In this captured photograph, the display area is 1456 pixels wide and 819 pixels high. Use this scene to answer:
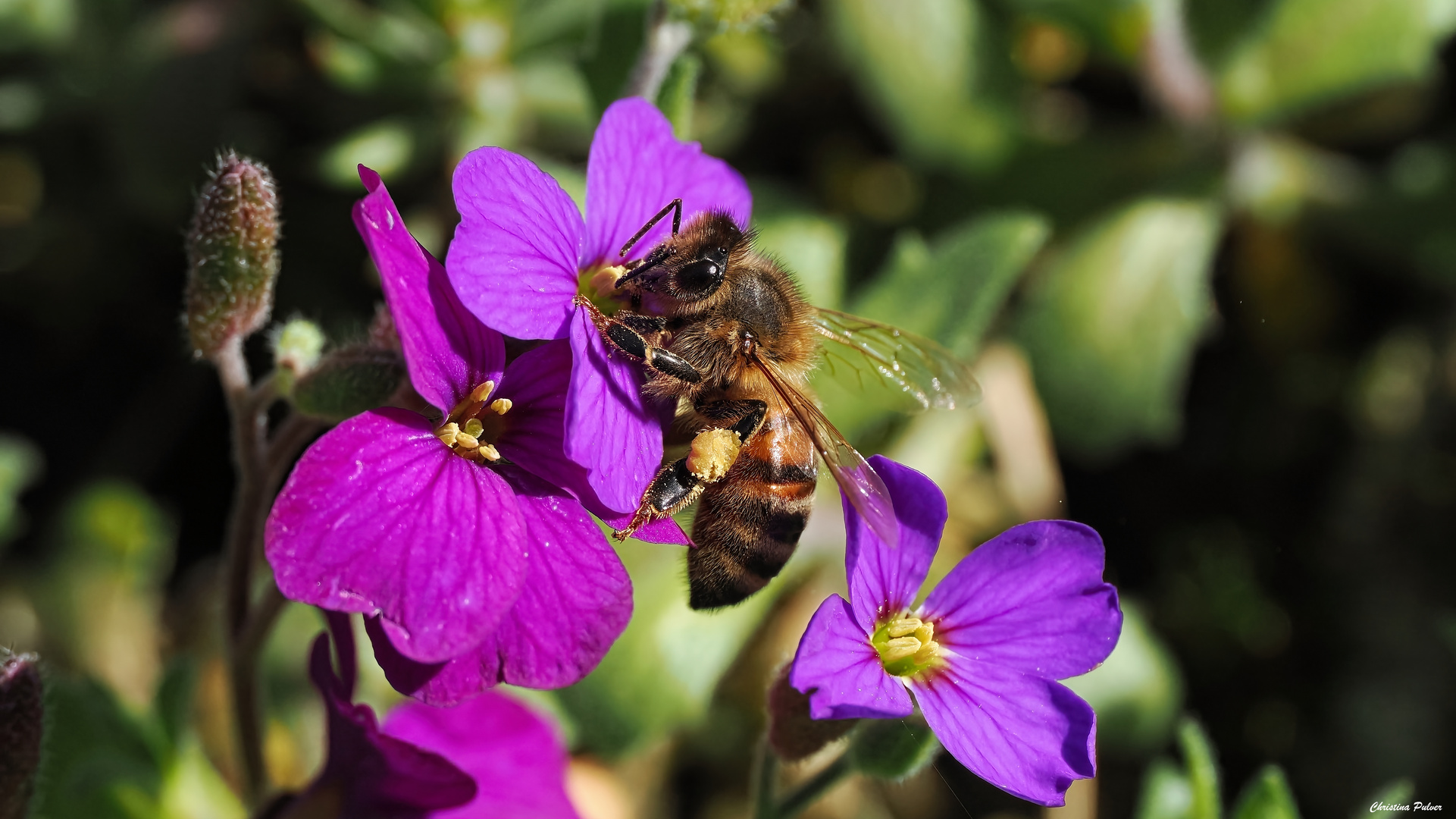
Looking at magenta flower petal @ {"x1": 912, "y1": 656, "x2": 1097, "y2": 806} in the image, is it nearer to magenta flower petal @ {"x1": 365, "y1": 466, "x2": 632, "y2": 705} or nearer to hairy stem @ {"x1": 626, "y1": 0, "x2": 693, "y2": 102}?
magenta flower petal @ {"x1": 365, "y1": 466, "x2": 632, "y2": 705}

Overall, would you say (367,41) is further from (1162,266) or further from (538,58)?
(1162,266)

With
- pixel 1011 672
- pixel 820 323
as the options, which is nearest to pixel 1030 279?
pixel 820 323

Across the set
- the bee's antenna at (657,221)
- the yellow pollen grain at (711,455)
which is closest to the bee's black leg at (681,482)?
the yellow pollen grain at (711,455)

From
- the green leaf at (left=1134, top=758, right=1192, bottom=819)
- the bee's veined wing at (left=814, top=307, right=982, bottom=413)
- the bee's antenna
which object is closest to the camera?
the bee's antenna

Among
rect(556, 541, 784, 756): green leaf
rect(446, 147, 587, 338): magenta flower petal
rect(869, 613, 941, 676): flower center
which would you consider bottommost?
rect(556, 541, 784, 756): green leaf

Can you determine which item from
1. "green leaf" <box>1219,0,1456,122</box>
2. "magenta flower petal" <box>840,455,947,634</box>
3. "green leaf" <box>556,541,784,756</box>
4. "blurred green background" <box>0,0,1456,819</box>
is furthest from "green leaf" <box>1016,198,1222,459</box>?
"magenta flower petal" <box>840,455,947,634</box>

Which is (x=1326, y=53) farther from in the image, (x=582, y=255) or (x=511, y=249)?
(x=511, y=249)
